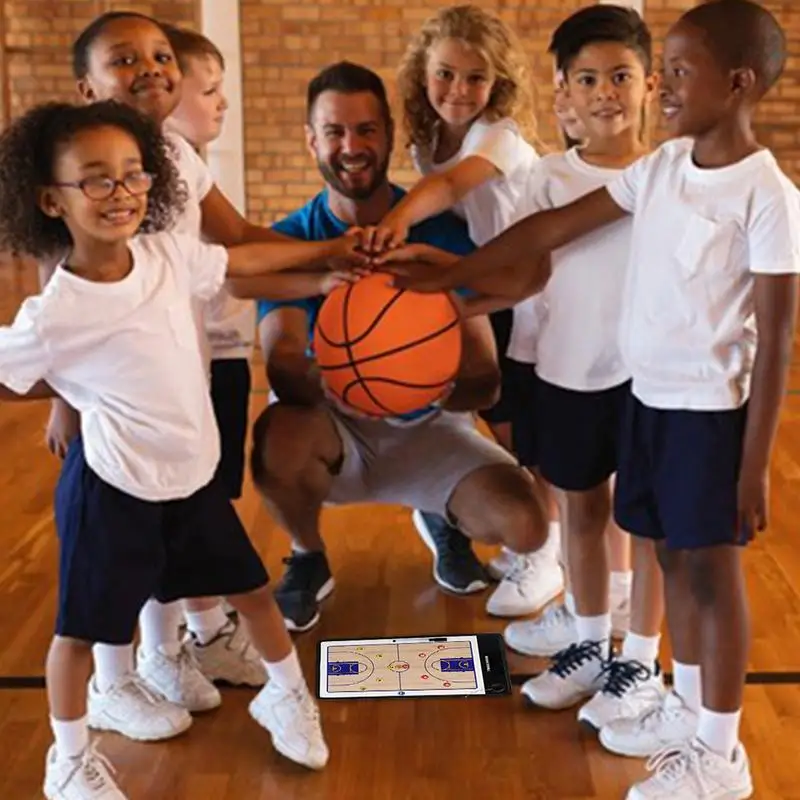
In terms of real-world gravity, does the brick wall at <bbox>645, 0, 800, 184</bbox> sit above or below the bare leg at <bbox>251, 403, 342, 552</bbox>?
above

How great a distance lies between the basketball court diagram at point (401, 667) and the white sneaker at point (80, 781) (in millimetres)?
548

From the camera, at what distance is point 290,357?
2.68m

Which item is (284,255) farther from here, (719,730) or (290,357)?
(719,730)

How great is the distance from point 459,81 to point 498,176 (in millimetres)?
244

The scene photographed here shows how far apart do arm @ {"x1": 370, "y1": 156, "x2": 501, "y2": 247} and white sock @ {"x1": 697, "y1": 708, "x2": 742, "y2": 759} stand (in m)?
1.09

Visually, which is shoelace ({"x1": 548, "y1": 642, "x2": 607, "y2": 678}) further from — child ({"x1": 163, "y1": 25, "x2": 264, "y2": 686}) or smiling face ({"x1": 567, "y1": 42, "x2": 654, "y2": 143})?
smiling face ({"x1": 567, "y1": 42, "x2": 654, "y2": 143})

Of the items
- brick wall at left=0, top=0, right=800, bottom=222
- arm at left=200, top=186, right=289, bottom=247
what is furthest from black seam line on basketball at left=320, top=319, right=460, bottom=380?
brick wall at left=0, top=0, right=800, bottom=222

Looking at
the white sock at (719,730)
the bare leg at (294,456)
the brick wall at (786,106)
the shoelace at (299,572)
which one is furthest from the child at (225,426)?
the brick wall at (786,106)

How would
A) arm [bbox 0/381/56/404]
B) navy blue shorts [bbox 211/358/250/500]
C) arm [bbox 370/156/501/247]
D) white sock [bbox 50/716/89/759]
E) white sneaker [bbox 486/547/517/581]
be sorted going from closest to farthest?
arm [bbox 0/381/56/404] → white sock [bbox 50/716/89/759] → arm [bbox 370/156/501/247] → navy blue shorts [bbox 211/358/250/500] → white sneaker [bbox 486/547/517/581]

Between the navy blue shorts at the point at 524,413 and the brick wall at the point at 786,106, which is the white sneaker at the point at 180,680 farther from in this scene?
the brick wall at the point at 786,106

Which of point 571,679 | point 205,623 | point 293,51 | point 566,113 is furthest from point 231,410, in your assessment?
point 293,51

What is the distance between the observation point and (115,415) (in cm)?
192

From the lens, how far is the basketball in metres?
2.31

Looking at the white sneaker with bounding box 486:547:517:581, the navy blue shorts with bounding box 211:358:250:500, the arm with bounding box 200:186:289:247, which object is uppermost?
the arm with bounding box 200:186:289:247
